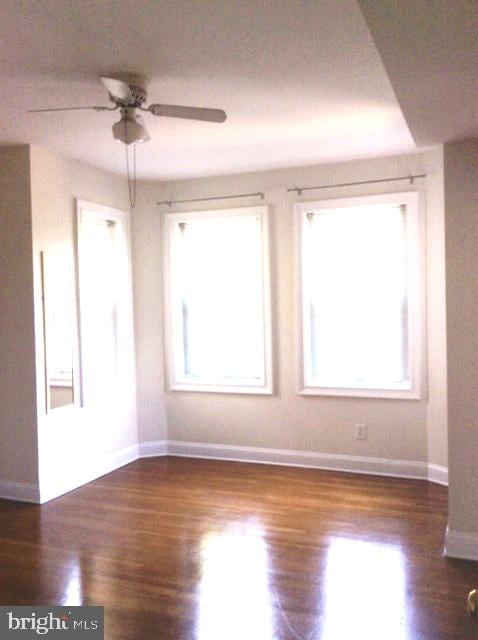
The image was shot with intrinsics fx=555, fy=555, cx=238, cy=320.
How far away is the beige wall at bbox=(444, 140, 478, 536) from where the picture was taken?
3.08 m

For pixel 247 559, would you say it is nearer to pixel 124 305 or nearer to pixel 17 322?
pixel 17 322

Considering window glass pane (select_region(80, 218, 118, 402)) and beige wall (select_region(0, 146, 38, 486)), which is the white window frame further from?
beige wall (select_region(0, 146, 38, 486))

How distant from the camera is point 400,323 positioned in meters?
4.55

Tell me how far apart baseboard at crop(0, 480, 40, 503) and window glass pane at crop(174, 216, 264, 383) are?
177 cm

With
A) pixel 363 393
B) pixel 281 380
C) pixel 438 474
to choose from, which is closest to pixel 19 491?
pixel 281 380

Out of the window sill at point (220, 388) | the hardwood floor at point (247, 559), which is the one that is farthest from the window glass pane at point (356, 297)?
the hardwood floor at point (247, 559)

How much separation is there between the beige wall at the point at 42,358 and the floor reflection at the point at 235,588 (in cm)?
148

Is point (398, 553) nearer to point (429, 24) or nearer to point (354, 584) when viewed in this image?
point (354, 584)

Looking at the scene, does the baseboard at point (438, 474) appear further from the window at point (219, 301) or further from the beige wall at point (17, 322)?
the beige wall at point (17, 322)

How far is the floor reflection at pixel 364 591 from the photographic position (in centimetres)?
243

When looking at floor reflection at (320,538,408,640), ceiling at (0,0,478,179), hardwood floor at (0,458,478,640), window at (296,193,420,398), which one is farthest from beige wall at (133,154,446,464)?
floor reflection at (320,538,408,640)

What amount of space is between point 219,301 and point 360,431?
1717mm

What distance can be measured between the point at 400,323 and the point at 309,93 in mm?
2181

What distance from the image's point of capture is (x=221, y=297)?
17.0 feet
